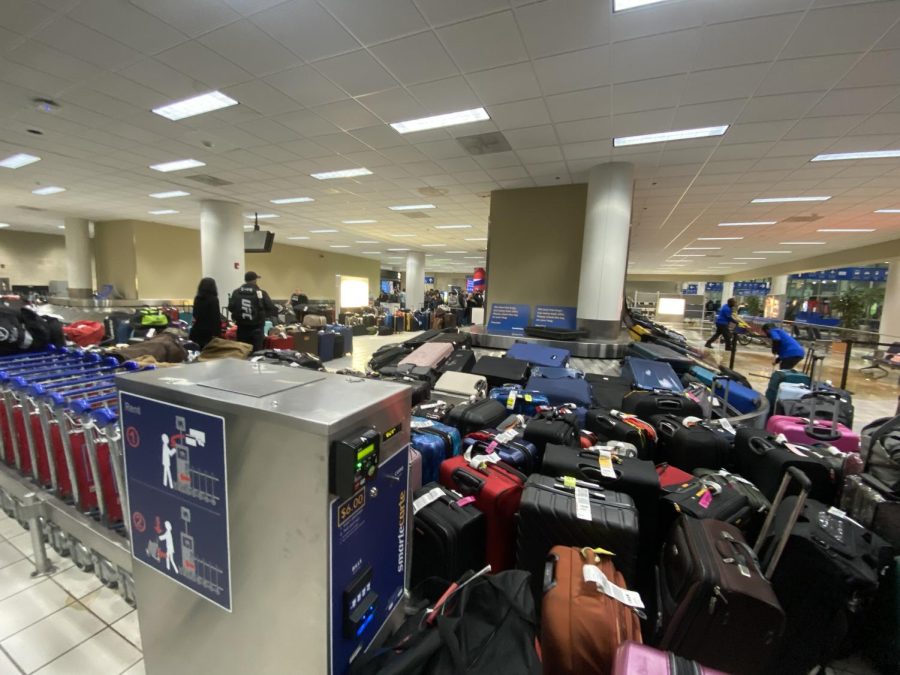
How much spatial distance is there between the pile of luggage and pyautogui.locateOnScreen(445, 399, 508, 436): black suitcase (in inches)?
0.4

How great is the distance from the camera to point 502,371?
3967mm

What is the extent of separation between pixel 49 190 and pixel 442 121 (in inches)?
401

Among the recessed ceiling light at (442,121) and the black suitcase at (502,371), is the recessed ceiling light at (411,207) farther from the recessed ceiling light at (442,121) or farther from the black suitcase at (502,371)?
the black suitcase at (502,371)

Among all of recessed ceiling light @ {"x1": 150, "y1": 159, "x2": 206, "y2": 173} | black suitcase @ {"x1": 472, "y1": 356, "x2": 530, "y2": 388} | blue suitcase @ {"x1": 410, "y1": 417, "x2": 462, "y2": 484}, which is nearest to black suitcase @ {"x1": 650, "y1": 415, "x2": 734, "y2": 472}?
blue suitcase @ {"x1": 410, "y1": 417, "x2": 462, "y2": 484}

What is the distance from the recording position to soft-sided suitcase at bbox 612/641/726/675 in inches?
38.0

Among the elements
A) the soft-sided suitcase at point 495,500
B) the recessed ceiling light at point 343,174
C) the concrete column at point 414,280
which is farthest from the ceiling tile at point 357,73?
the concrete column at point 414,280

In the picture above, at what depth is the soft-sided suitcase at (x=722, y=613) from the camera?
1.22 m

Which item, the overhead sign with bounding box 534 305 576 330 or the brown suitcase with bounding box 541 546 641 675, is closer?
the brown suitcase with bounding box 541 546 641 675

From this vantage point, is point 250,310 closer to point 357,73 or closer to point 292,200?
point 357,73

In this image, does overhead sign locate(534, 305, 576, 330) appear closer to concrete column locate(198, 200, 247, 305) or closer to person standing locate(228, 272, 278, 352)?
person standing locate(228, 272, 278, 352)

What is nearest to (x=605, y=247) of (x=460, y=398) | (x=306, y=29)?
(x=460, y=398)

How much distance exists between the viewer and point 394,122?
4.64 metres

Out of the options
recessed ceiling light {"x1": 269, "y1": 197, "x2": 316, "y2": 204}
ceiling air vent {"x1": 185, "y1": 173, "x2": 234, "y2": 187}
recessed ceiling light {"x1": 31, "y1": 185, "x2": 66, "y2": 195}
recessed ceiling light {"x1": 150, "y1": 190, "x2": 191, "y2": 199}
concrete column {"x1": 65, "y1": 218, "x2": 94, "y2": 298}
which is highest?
→ ceiling air vent {"x1": 185, "y1": 173, "x2": 234, "y2": 187}

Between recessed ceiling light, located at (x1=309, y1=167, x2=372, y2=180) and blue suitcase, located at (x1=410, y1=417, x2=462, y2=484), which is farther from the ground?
recessed ceiling light, located at (x1=309, y1=167, x2=372, y2=180)
